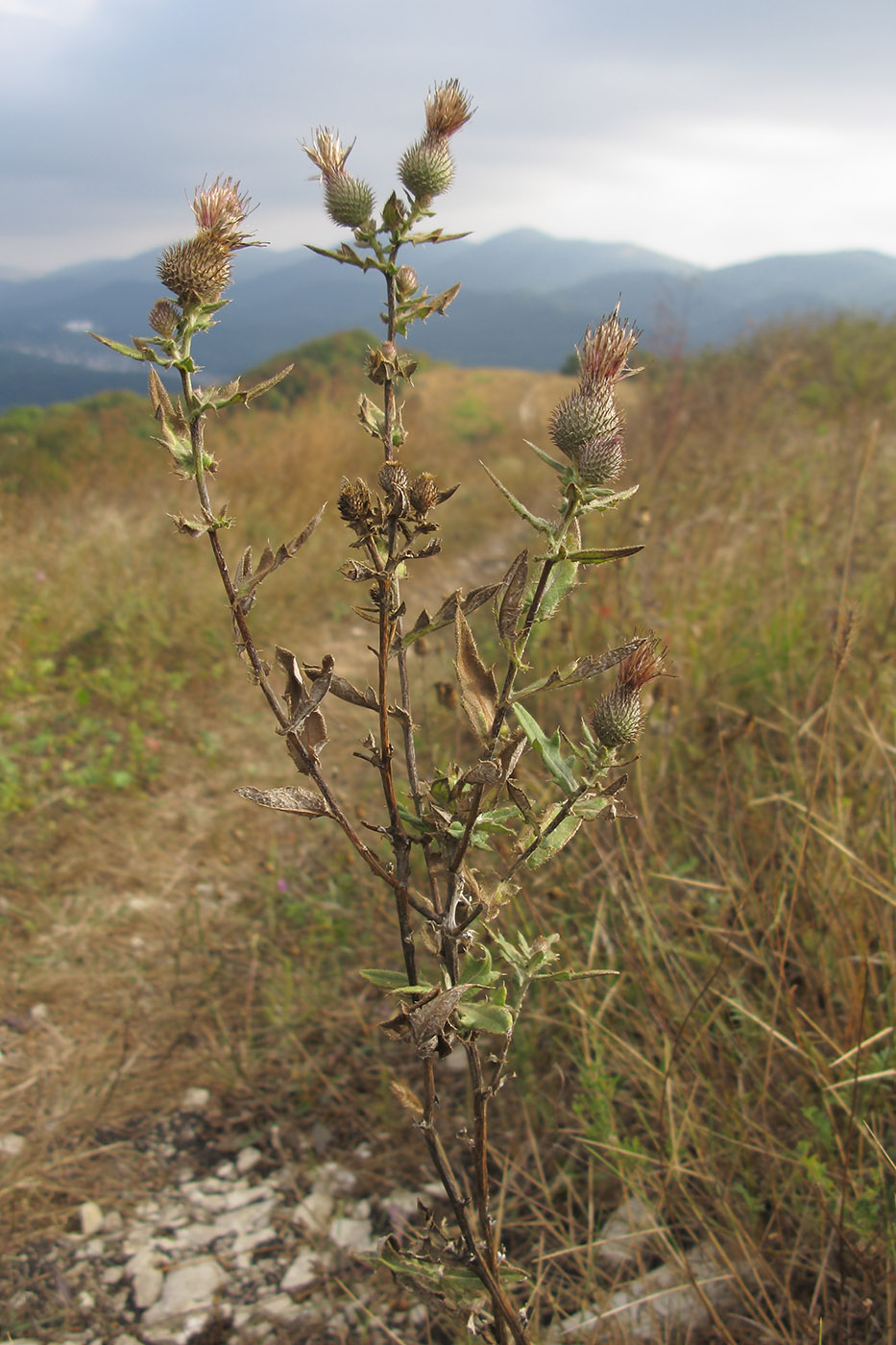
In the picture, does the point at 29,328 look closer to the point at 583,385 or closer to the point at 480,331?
the point at 583,385

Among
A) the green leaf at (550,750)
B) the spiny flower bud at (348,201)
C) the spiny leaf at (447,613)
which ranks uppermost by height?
the spiny flower bud at (348,201)

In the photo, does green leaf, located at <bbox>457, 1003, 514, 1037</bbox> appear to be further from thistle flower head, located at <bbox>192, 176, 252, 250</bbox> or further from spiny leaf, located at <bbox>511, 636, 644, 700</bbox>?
thistle flower head, located at <bbox>192, 176, 252, 250</bbox>

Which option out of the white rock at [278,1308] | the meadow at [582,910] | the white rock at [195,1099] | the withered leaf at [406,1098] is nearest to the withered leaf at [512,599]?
the withered leaf at [406,1098]

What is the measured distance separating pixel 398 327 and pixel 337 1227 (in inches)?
80.3

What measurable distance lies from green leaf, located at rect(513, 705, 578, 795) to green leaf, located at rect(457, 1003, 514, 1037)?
0.84ft

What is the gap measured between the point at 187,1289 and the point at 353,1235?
387 millimetres

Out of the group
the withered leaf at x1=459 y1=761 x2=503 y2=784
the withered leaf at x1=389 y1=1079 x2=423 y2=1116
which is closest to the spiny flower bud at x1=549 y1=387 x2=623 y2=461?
the withered leaf at x1=459 y1=761 x2=503 y2=784

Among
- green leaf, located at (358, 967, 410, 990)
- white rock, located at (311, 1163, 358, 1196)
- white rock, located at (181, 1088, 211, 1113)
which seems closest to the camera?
green leaf, located at (358, 967, 410, 990)

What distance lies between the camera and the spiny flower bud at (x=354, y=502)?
813 millimetres

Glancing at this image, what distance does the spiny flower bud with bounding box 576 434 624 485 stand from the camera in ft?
2.63

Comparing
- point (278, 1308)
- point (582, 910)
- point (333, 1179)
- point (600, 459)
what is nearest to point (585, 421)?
point (600, 459)

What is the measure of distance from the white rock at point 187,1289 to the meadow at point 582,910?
0.71 ft

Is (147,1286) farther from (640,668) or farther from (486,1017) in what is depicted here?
(640,668)

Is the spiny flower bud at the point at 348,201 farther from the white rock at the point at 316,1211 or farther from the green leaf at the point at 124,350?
the white rock at the point at 316,1211
